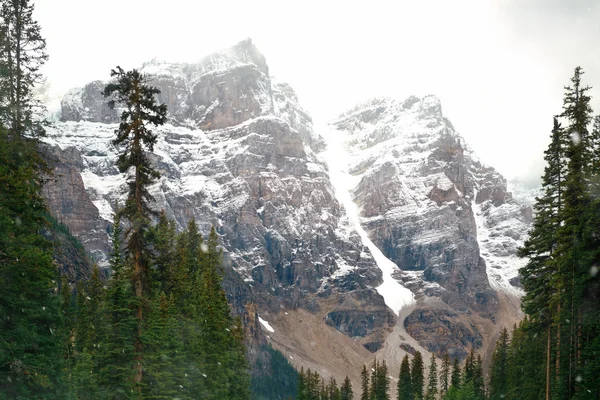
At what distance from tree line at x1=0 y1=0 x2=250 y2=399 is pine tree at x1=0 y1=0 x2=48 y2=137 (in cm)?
4

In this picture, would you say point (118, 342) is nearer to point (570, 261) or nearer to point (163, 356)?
point (163, 356)

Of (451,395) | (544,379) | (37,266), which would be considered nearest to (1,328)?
(37,266)

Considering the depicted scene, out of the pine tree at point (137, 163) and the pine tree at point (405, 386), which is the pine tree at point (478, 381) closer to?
the pine tree at point (405, 386)

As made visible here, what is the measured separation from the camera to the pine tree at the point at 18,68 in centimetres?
2633

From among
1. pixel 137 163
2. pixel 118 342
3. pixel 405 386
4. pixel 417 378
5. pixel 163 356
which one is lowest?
pixel 405 386

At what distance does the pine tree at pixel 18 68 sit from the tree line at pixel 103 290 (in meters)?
0.04

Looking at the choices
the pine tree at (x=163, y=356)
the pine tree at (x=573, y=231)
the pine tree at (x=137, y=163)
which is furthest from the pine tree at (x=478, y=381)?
the pine tree at (x=137, y=163)

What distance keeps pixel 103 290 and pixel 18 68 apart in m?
9.74

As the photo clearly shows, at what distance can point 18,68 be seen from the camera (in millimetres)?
27250

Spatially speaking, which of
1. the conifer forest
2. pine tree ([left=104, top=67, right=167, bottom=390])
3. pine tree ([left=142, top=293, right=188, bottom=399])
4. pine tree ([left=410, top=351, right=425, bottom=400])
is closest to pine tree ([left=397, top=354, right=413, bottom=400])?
pine tree ([left=410, top=351, right=425, bottom=400])

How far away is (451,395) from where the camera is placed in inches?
3580

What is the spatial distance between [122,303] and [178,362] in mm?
6162

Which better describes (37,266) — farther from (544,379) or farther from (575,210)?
(544,379)

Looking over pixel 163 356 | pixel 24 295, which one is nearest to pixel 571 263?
pixel 163 356
